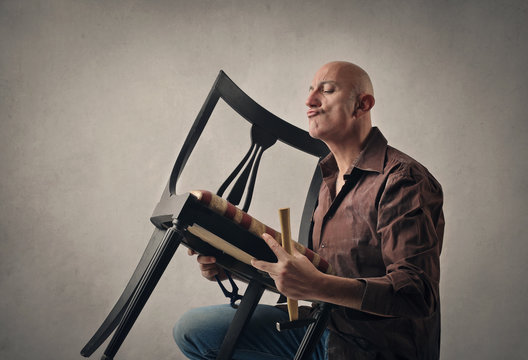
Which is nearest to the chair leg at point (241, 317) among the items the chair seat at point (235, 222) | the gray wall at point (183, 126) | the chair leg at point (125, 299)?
the chair seat at point (235, 222)

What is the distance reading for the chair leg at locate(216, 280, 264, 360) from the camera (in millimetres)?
958

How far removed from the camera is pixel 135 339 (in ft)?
6.11

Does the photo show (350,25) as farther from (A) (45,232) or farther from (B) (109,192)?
(A) (45,232)

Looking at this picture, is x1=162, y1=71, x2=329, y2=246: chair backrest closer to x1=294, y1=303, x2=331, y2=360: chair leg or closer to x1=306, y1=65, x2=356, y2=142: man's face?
x1=306, y1=65, x2=356, y2=142: man's face

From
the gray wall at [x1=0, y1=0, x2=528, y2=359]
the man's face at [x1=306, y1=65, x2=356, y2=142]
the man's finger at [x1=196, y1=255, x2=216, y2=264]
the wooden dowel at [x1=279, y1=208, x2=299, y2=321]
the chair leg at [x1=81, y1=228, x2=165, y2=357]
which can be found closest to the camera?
the wooden dowel at [x1=279, y1=208, x2=299, y2=321]

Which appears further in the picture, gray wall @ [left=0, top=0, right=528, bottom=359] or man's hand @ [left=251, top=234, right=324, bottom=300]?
gray wall @ [left=0, top=0, right=528, bottom=359]

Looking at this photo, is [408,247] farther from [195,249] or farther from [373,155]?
[195,249]

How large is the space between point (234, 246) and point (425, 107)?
1.40 metres

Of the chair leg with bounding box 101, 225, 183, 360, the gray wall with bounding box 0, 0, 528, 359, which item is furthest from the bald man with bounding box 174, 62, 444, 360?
the gray wall with bounding box 0, 0, 528, 359

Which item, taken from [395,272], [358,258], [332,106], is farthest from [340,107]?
[395,272]

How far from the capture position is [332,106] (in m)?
1.13

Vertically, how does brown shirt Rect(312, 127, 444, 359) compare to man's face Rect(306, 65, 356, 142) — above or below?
below

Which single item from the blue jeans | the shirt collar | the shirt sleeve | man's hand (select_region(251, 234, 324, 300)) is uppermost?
the shirt collar

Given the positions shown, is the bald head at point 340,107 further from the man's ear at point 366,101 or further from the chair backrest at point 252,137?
the chair backrest at point 252,137
